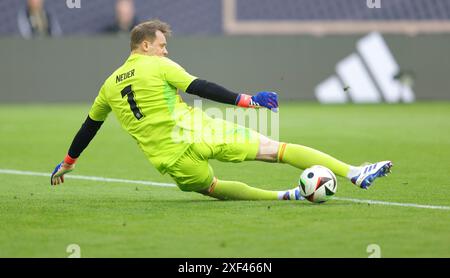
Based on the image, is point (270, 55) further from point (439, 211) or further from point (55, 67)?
point (439, 211)

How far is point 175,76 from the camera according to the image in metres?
8.58

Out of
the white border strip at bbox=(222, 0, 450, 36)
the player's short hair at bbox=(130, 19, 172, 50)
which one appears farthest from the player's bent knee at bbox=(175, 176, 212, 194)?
the white border strip at bbox=(222, 0, 450, 36)

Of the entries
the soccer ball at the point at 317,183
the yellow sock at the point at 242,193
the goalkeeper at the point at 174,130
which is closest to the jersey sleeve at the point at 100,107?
the goalkeeper at the point at 174,130

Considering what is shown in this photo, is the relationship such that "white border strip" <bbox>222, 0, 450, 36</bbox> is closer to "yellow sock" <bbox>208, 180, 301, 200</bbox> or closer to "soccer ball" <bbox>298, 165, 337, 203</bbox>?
"yellow sock" <bbox>208, 180, 301, 200</bbox>

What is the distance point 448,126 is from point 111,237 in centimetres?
1153

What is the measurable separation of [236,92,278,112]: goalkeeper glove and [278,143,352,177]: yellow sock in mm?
630

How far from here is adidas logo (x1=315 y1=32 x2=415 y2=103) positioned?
22.9 m

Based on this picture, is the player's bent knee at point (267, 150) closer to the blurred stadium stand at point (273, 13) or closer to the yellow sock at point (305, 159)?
the yellow sock at point (305, 159)

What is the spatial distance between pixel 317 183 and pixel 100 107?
80.9 inches

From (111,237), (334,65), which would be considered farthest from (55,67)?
(111,237)

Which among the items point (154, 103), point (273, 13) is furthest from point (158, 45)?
point (273, 13)

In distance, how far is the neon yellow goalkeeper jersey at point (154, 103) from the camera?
865 centimetres

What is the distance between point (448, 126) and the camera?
17625 millimetres

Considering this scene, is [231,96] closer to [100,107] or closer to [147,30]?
[147,30]
